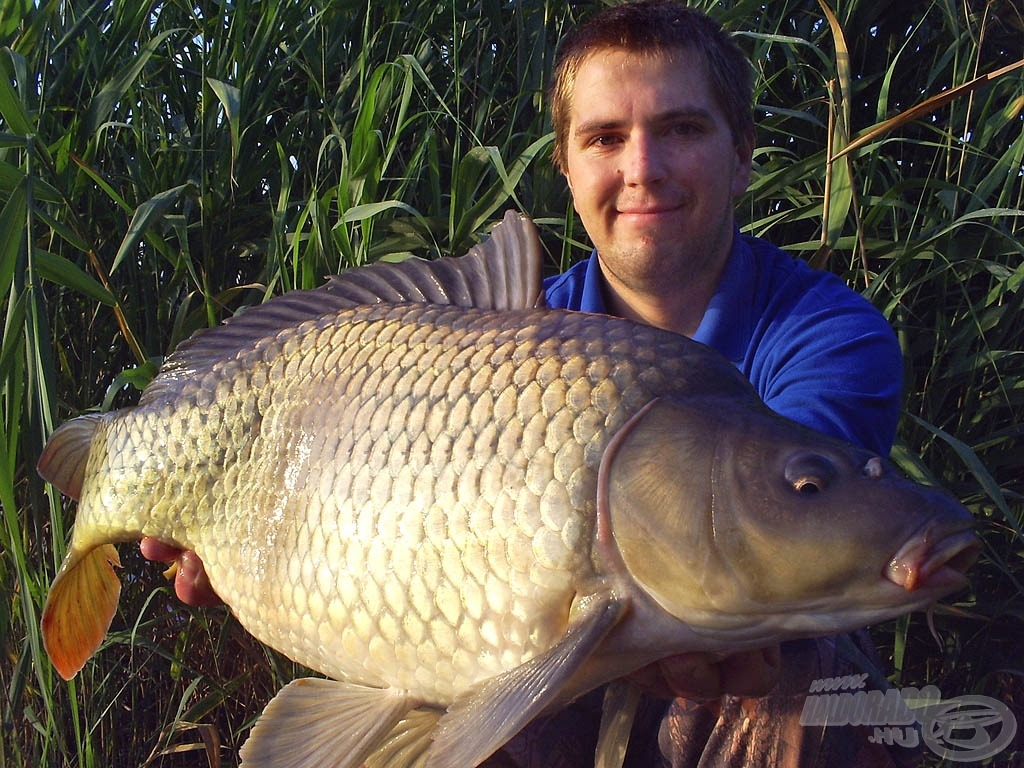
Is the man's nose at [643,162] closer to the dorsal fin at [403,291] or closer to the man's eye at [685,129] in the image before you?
the man's eye at [685,129]

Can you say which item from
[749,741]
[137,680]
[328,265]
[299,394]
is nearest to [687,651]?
[749,741]

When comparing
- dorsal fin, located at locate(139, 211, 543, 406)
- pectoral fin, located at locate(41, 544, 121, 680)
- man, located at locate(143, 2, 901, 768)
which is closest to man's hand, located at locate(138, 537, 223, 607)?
man, located at locate(143, 2, 901, 768)

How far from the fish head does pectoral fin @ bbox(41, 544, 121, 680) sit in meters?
1.10

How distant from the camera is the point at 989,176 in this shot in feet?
7.05

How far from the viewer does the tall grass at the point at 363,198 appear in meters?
2.16

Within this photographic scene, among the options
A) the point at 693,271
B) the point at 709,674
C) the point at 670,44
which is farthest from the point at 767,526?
the point at 670,44

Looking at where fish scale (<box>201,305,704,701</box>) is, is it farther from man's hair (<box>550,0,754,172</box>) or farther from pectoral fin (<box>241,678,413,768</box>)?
man's hair (<box>550,0,754,172</box>)

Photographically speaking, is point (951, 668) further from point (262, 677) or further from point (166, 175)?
point (166, 175)

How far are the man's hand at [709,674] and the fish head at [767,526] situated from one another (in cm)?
14

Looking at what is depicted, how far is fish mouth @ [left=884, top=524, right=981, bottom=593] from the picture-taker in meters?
1.03

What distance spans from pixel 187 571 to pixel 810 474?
3.58 ft

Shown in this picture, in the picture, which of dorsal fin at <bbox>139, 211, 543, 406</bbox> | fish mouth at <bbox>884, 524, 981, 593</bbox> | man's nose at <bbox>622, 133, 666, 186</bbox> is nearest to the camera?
fish mouth at <bbox>884, 524, 981, 593</bbox>

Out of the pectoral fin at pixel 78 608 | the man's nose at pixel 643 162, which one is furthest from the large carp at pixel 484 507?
the man's nose at pixel 643 162

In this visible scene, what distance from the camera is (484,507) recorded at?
1241mm
